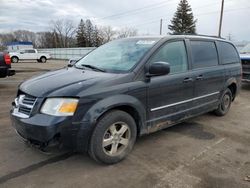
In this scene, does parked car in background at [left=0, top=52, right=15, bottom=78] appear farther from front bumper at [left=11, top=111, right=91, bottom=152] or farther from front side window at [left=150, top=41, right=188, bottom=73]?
front side window at [left=150, top=41, right=188, bottom=73]

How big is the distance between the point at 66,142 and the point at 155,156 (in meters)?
1.34

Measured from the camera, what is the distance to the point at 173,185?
110 inches

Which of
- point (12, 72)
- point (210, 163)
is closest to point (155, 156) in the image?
point (210, 163)

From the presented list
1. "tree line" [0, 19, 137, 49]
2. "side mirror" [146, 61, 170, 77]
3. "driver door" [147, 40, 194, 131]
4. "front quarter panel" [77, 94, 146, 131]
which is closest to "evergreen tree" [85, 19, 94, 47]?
"tree line" [0, 19, 137, 49]

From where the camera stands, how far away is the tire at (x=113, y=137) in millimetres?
2998

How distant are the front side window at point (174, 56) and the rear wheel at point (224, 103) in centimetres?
173

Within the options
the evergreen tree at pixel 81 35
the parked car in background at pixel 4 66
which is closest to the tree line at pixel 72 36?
the evergreen tree at pixel 81 35

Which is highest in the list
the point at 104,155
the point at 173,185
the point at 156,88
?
the point at 156,88

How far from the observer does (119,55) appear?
12.6 feet

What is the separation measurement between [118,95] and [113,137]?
56cm

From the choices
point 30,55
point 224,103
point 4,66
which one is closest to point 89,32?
point 30,55

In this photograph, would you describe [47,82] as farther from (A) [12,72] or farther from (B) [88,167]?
(A) [12,72]

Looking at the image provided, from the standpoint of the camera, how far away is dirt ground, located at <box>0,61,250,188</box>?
2.85 metres

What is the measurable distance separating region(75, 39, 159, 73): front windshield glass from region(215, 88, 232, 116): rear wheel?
246cm
